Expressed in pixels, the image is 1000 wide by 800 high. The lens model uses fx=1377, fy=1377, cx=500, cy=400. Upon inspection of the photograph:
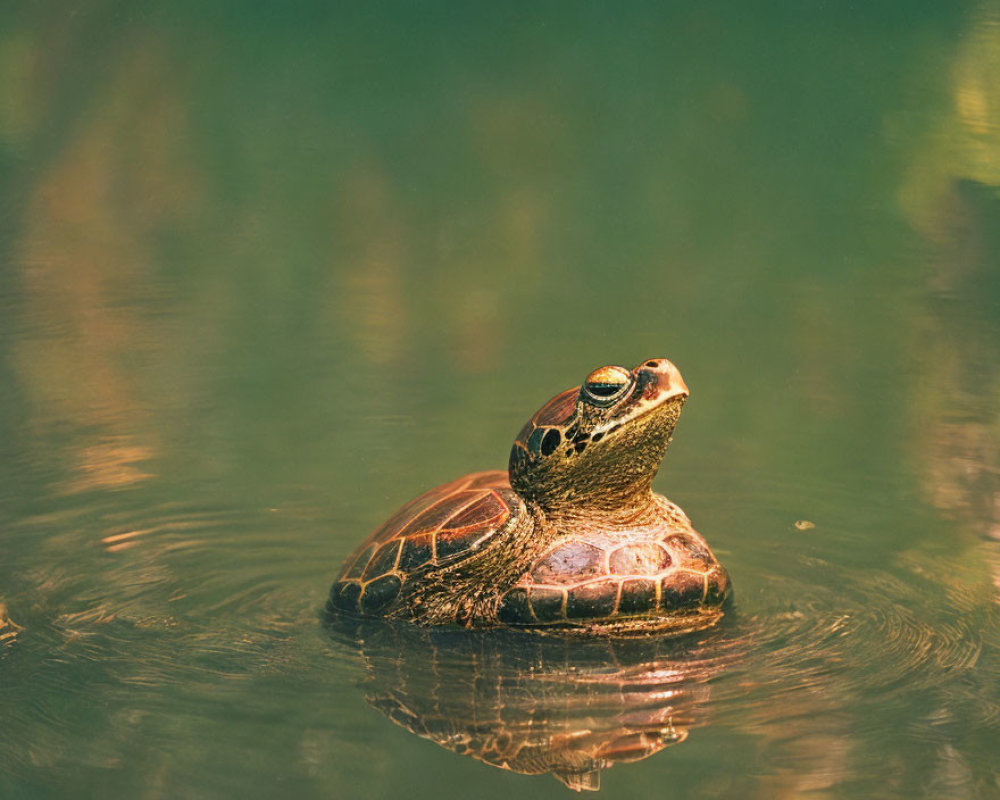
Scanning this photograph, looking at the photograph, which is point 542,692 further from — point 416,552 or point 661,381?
point 661,381

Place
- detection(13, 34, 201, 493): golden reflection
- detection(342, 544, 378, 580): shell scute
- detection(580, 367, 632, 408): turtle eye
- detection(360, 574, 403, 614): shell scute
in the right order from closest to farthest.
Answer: detection(580, 367, 632, 408): turtle eye, detection(360, 574, 403, 614): shell scute, detection(342, 544, 378, 580): shell scute, detection(13, 34, 201, 493): golden reflection

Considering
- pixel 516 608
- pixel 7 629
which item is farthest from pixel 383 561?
pixel 7 629

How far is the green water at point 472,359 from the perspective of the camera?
12.0 ft

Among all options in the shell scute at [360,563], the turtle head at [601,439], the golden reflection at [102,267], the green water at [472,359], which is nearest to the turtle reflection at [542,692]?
the green water at [472,359]

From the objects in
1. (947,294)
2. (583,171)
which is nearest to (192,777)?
(947,294)

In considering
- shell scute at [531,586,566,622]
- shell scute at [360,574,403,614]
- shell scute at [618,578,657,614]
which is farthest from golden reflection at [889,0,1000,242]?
shell scute at [360,574,403,614]

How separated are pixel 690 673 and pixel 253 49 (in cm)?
1076

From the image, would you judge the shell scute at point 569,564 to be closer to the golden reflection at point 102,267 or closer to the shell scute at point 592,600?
the shell scute at point 592,600

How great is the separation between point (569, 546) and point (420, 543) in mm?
463

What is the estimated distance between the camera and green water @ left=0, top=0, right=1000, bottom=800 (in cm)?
366

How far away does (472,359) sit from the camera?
24.6 feet

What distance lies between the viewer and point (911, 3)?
14.0 m

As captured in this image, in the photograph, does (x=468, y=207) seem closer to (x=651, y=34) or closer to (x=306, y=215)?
(x=306, y=215)

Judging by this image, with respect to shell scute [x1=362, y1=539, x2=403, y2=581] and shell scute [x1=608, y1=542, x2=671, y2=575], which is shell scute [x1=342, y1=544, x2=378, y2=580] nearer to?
shell scute [x1=362, y1=539, x2=403, y2=581]
